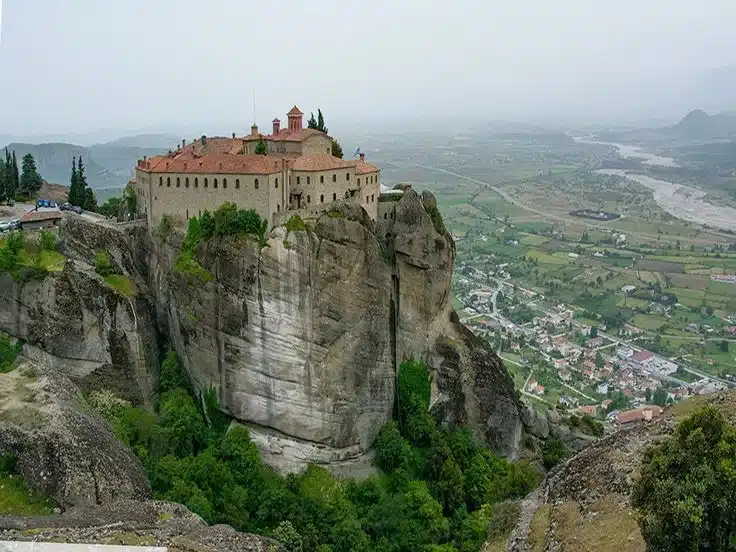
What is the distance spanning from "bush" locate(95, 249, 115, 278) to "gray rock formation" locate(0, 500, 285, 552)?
17.8 meters

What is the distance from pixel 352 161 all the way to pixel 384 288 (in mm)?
7608

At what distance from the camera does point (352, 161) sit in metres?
41.8

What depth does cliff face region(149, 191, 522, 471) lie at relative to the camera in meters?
37.2

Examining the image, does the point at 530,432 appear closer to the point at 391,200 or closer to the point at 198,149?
the point at 391,200

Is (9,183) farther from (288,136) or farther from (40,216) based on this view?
(288,136)

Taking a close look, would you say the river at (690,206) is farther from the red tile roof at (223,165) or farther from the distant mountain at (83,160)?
the red tile roof at (223,165)

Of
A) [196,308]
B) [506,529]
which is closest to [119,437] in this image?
[196,308]

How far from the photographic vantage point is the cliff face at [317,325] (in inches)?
1463

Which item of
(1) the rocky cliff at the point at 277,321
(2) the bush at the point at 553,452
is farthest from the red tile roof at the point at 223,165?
(2) the bush at the point at 553,452

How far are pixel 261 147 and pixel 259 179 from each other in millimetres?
5803

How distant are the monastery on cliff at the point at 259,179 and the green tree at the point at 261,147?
188mm

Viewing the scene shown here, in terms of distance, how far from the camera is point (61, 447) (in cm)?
2728

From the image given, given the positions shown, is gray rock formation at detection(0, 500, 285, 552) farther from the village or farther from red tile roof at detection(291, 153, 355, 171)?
the village

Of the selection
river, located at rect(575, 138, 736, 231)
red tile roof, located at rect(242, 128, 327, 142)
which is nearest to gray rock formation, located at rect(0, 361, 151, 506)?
red tile roof, located at rect(242, 128, 327, 142)
